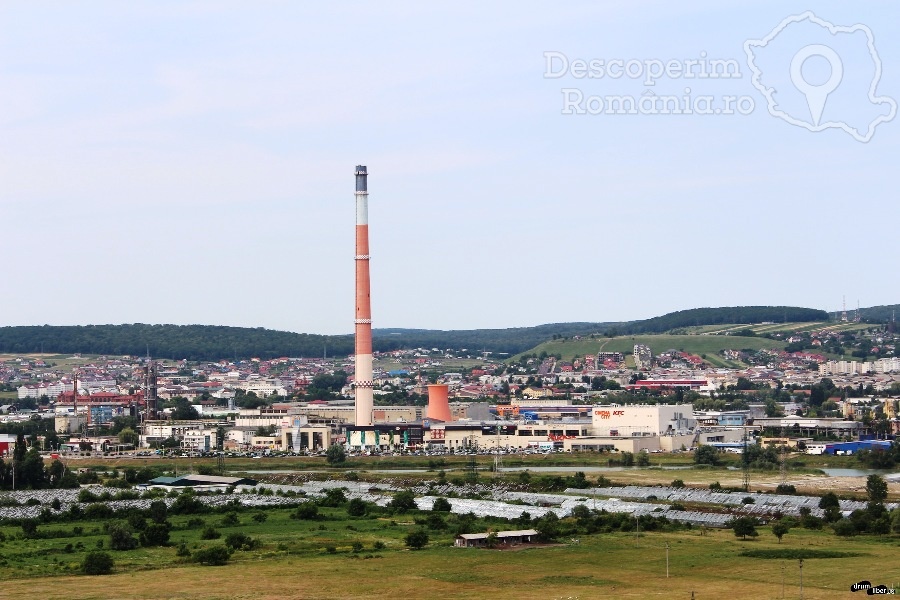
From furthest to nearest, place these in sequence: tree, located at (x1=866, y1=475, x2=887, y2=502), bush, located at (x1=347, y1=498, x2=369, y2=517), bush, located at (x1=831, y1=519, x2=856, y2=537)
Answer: tree, located at (x1=866, y1=475, x2=887, y2=502), bush, located at (x1=347, y1=498, x2=369, y2=517), bush, located at (x1=831, y1=519, x2=856, y2=537)

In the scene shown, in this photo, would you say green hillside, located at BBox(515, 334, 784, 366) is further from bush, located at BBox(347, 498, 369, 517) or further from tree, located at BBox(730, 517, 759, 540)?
tree, located at BBox(730, 517, 759, 540)

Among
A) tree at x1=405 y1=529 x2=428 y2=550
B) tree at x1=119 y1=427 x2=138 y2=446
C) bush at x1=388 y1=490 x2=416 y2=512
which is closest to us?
tree at x1=405 y1=529 x2=428 y2=550

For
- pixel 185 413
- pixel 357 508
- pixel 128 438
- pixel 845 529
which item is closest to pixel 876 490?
pixel 845 529

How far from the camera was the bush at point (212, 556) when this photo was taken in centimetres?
3672

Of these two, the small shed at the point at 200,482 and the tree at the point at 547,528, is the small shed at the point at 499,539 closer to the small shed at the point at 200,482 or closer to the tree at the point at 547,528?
the tree at the point at 547,528

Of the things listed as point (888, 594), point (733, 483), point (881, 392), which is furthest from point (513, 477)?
point (881, 392)

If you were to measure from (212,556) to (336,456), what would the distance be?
120 feet

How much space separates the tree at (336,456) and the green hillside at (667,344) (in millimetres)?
90816

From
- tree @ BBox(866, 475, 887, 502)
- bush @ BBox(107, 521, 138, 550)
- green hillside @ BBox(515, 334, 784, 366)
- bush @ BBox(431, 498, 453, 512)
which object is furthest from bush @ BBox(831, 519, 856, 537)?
green hillside @ BBox(515, 334, 784, 366)

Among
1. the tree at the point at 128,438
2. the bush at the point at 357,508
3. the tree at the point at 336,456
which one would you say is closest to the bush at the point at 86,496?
the bush at the point at 357,508

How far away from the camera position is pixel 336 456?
73.5m

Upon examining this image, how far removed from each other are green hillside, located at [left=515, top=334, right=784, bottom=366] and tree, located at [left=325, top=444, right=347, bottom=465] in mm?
90816

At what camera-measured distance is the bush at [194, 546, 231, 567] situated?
120ft

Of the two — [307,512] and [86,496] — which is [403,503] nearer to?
[307,512]
